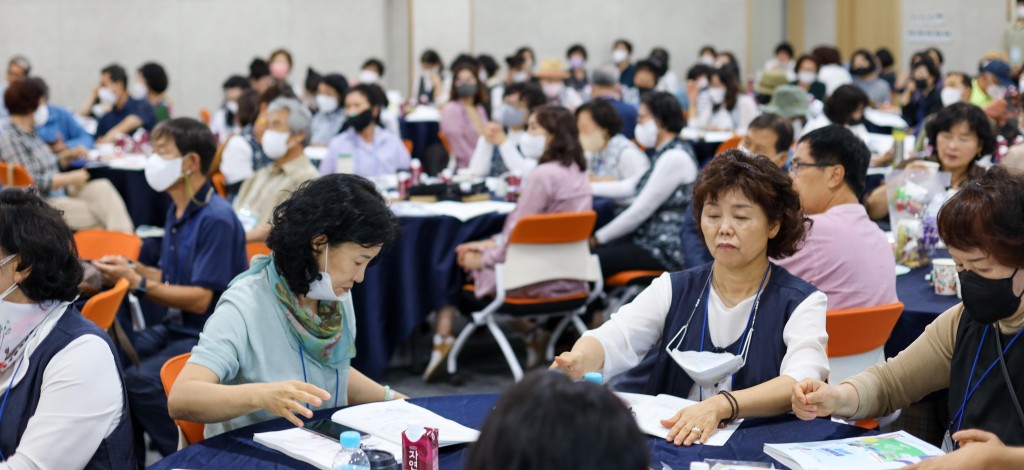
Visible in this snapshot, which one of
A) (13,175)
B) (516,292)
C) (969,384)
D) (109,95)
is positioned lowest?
(516,292)

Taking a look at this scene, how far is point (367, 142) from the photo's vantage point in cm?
664

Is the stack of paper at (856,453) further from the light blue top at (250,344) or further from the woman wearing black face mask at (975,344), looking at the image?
the light blue top at (250,344)

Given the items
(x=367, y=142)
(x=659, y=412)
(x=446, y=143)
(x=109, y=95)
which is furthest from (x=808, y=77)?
(x=659, y=412)

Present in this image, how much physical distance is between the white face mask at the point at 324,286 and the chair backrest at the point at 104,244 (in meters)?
1.94

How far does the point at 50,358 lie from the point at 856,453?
1.58 meters

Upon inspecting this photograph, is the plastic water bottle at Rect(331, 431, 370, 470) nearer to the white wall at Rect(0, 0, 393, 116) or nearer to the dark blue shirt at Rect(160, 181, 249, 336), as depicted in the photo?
the dark blue shirt at Rect(160, 181, 249, 336)

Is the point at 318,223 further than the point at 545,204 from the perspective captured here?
No

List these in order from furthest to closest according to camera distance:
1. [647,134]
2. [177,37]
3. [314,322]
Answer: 1. [177,37]
2. [647,134]
3. [314,322]

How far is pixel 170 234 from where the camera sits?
3.90 m

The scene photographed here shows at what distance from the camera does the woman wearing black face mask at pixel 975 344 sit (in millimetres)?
2131

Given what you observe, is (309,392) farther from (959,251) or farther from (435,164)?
(435,164)

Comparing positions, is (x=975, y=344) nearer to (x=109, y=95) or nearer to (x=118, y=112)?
(x=118, y=112)

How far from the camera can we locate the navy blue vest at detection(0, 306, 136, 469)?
2.22 metres

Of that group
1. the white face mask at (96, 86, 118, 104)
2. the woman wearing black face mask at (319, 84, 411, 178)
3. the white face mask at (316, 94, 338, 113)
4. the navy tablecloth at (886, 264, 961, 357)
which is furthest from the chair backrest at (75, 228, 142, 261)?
the white face mask at (96, 86, 118, 104)
